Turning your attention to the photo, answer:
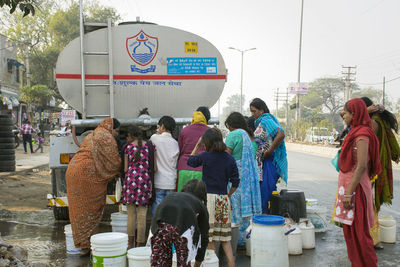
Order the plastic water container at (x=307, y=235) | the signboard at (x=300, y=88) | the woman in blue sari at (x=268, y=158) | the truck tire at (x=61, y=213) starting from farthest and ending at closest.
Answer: the signboard at (x=300, y=88)
the truck tire at (x=61, y=213)
the woman in blue sari at (x=268, y=158)
the plastic water container at (x=307, y=235)

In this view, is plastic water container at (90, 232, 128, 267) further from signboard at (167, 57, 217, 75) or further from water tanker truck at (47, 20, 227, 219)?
signboard at (167, 57, 217, 75)

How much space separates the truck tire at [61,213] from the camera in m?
6.77

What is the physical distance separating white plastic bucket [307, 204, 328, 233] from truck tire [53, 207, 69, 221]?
388 centimetres

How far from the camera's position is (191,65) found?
6.26m

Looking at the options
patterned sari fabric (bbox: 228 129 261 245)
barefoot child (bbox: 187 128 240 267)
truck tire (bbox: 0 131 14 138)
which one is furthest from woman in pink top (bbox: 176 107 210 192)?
truck tire (bbox: 0 131 14 138)

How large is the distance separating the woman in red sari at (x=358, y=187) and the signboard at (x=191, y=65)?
8.58ft

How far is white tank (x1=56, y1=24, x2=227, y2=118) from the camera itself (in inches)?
236

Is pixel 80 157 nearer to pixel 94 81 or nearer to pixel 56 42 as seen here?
pixel 94 81

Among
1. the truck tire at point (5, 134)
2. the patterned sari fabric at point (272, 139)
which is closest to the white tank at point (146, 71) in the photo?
the patterned sari fabric at point (272, 139)

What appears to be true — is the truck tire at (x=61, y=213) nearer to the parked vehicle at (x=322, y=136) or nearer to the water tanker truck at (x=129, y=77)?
the water tanker truck at (x=129, y=77)

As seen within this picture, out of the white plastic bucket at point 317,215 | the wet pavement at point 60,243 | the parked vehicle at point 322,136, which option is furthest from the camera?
the parked vehicle at point 322,136

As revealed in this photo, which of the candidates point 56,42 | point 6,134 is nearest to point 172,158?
point 6,134

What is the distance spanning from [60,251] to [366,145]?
3.81 metres

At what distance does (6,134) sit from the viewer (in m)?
12.2
